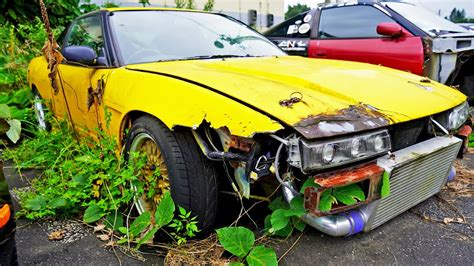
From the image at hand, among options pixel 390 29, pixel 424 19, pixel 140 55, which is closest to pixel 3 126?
pixel 140 55

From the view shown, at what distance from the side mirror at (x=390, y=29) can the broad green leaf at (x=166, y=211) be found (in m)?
3.33

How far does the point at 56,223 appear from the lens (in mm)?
2373

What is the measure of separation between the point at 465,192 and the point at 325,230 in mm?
1517

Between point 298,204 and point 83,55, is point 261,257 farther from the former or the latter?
point 83,55

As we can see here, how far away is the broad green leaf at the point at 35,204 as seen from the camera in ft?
7.85

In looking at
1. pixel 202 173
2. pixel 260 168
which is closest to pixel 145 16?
pixel 202 173

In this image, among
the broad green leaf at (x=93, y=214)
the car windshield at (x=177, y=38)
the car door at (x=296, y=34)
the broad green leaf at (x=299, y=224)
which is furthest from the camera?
the car door at (x=296, y=34)

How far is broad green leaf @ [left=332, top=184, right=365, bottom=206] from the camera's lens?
66.9 inches

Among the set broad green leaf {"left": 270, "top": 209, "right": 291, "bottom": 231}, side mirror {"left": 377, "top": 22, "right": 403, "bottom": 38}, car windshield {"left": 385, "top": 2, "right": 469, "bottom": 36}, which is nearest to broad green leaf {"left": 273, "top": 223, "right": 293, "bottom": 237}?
broad green leaf {"left": 270, "top": 209, "right": 291, "bottom": 231}

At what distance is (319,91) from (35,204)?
194cm

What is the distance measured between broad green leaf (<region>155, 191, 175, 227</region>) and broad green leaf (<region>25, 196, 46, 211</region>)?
0.99 meters

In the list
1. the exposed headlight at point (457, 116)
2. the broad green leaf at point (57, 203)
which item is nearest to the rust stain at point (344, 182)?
the exposed headlight at point (457, 116)

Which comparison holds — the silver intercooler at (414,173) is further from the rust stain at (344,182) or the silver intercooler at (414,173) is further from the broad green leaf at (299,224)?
the broad green leaf at (299,224)

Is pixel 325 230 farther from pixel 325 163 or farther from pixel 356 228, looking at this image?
pixel 325 163
